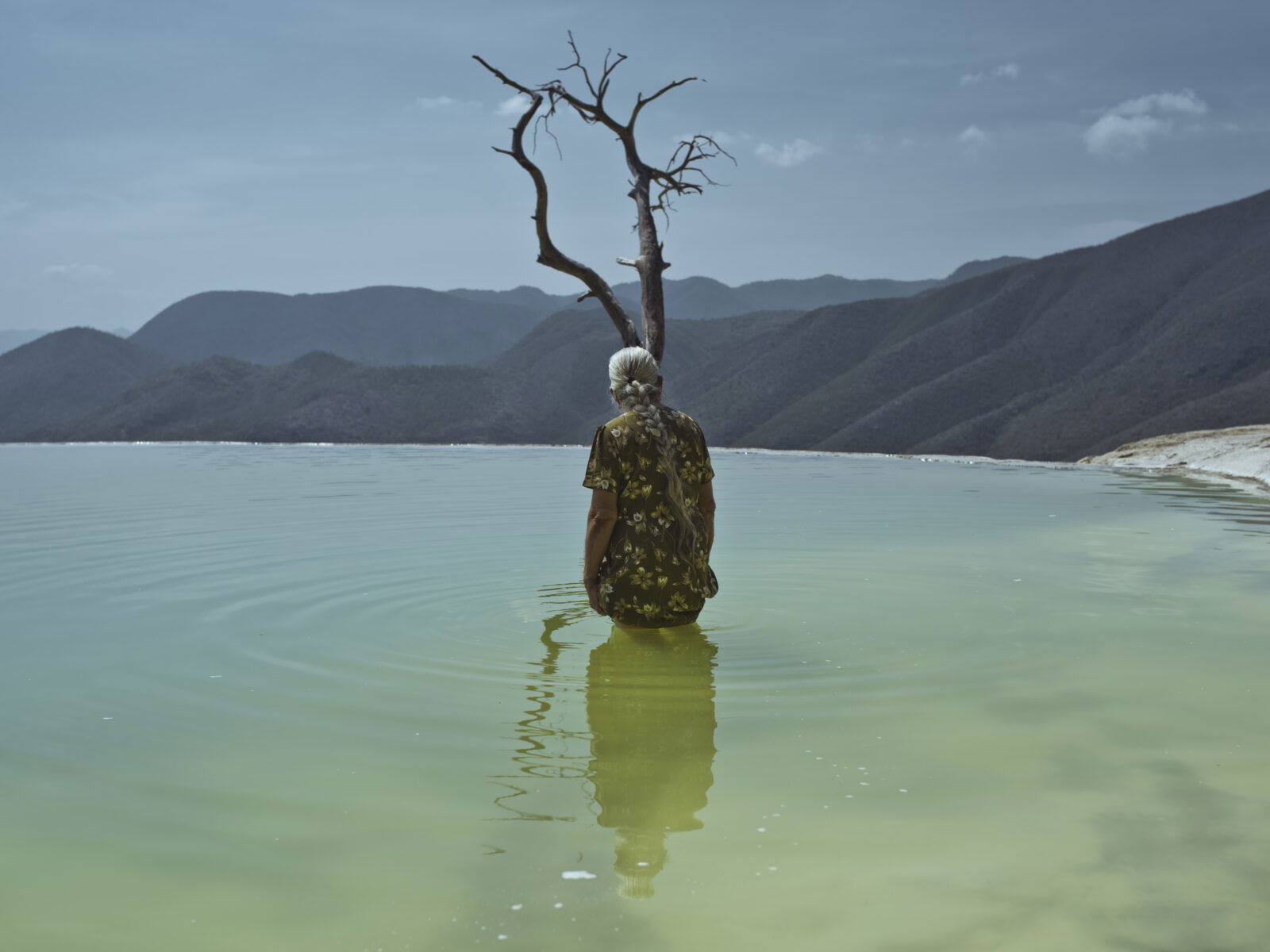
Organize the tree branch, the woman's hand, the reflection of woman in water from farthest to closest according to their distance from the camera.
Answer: the tree branch < the woman's hand < the reflection of woman in water

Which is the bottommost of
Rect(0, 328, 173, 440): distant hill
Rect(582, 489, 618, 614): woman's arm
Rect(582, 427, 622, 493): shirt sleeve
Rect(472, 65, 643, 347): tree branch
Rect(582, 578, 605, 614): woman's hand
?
Rect(582, 578, 605, 614): woman's hand

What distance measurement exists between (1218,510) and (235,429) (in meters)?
90.3

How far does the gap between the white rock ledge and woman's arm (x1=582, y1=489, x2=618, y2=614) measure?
20.7 m

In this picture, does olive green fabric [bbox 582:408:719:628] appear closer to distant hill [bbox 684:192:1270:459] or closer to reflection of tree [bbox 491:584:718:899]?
reflection of tree [bbox 491:584:718:899]

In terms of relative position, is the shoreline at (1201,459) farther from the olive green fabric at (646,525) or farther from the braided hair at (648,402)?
the braided hair at (648,402)

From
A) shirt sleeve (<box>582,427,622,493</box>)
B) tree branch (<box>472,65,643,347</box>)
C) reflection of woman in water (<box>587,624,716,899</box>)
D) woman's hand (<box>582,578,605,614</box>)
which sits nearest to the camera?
reflection of woman in water (<box>587,624,716,899</box>)

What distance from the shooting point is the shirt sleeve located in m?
6.21

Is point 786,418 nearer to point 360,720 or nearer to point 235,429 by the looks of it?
point 235,429

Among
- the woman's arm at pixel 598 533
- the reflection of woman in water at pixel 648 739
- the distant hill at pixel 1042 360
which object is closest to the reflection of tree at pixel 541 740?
the reflection of woman in water at pixel 648 739

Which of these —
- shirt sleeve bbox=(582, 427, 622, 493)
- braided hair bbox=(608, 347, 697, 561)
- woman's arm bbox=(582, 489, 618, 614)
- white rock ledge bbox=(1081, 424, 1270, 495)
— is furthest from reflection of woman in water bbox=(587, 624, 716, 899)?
white rock ledge bbox=(1081, 424, 1270, 495)

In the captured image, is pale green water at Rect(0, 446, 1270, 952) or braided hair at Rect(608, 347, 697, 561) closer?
pale green water at Rect(0, 446, 1270, 952)

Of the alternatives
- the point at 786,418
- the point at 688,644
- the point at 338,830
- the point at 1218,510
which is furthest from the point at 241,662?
the point at 786,418

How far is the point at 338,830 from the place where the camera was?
148 inches

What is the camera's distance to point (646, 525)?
642 centimetres
